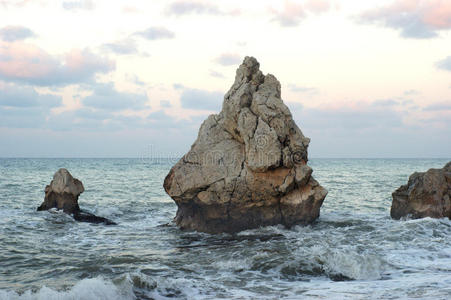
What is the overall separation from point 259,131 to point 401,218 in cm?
776

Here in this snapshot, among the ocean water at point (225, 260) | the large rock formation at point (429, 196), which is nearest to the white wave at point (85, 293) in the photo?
the ocean water at point (225, 260)

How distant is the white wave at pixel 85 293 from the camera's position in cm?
899

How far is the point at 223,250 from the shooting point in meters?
13.8

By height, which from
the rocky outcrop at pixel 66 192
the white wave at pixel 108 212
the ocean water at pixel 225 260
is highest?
the rocky outcrop at pixel 66 192

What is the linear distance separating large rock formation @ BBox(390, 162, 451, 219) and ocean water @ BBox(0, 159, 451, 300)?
0.61m

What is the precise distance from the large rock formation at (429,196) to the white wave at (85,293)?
44.4ft

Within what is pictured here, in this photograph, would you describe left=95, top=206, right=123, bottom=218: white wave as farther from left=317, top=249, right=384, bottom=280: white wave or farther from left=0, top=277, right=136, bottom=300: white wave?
left=317, top=249, right=384, bottom=280: white wave

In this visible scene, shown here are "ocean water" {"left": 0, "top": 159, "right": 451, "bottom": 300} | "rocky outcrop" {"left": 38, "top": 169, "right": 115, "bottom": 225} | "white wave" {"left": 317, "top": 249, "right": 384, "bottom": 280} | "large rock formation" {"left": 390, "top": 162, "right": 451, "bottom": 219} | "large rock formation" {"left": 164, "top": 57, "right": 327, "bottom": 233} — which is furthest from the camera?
"rocky outcrop" {"left": 38, "top": 169, "right": 115, "bottom": 225}

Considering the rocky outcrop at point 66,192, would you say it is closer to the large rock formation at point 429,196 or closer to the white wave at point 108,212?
the white wave at point 108,212

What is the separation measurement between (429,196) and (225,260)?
10531mm

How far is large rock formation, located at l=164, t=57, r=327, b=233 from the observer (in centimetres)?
1650

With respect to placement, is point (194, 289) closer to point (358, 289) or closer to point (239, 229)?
point (358, 289)

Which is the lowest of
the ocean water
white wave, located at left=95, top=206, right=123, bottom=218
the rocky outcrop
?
white wave, located at left=95, top=206, right=123, bottom=218

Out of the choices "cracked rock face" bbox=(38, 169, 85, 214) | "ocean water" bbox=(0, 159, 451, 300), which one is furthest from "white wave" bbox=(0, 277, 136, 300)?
"cracked rock face" bbox=(38, 169, 85, 214)
